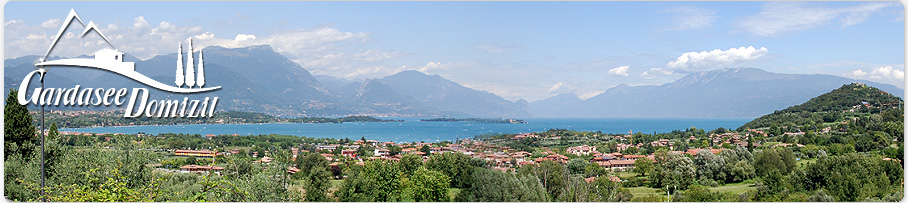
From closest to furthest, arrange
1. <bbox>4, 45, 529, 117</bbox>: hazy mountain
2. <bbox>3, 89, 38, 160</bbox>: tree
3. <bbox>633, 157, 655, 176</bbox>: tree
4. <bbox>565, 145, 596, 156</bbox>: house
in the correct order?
<bbox>3, 89, 38, 160</bbox>: tree → <bbox>633, 157, 655, 176</bbox>: tree → <bbox>565, 145, 596, 156</bbox>: house → <bbox>4, 45, 529, 117</bbox>: hazy mountain

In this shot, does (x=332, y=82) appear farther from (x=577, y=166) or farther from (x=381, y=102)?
(x=577, y=166)

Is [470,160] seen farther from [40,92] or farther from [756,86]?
[756,86]

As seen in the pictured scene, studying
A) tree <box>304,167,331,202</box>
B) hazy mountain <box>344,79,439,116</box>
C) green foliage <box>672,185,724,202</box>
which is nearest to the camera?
green foliage <box>672,185,724,202</box>

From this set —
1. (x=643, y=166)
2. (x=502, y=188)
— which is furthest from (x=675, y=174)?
(x=502, y=188)

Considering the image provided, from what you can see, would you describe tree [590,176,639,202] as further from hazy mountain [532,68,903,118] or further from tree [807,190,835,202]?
hazy mountain [532,68,903,118]

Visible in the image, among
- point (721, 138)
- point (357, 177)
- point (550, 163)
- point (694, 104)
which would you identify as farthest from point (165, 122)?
point (694, 104)

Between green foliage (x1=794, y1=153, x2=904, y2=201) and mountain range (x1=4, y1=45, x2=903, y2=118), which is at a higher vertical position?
mountain range (x1=4, y1=45, x2=903, y2=118)

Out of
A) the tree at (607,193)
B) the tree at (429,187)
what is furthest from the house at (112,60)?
the tree at (607,193)

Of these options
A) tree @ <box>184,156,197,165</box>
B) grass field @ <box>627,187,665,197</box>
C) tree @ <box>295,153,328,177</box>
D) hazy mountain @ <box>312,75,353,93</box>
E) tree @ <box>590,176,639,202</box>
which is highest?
hazy mountain @ <box>312,75,353,93</box>

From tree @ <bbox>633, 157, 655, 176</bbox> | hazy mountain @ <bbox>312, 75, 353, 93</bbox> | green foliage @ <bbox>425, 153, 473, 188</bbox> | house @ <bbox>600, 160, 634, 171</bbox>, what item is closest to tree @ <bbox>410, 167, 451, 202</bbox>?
green foliage @ <bbox>425, 153, 473, 188</bbox>
